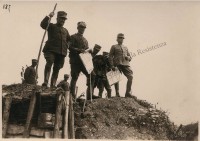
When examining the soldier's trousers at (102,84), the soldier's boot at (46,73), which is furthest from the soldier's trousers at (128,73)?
the soldier's boot at (46,73)

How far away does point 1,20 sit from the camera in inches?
384

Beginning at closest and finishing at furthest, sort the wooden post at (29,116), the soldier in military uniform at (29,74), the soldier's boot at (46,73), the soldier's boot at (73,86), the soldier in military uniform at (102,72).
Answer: the wooden post at (29,116) < the soldier's boot at (46,73) < the soldier's boot at (73,86) < the soldier in military uniform at (29,74) < the soldier in military uniform at (102,72)

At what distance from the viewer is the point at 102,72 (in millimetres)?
11164

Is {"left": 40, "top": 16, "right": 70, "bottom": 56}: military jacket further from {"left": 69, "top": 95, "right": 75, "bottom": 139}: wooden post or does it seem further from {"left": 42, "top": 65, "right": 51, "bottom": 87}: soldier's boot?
{"left": 69, "top": 95, "right": 75, "bottom": 139}: wooden post

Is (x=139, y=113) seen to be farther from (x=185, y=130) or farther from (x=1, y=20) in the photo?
(x=1, y=20)

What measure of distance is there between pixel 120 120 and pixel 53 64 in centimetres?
220

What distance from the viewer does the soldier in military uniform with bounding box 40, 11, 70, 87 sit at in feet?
30.9

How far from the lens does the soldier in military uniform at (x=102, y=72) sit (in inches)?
435

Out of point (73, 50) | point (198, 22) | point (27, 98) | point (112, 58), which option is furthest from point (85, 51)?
point (198, 22)

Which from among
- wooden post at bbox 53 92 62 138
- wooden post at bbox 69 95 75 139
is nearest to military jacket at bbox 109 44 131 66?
wooden post at bbox 69 95 75 139

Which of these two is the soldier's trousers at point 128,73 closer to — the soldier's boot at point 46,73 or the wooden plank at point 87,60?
the wooden plank at point 87,60

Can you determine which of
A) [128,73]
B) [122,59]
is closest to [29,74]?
[122,59]

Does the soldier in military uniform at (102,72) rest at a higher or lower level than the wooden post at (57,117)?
higher

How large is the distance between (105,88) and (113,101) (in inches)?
29.3
